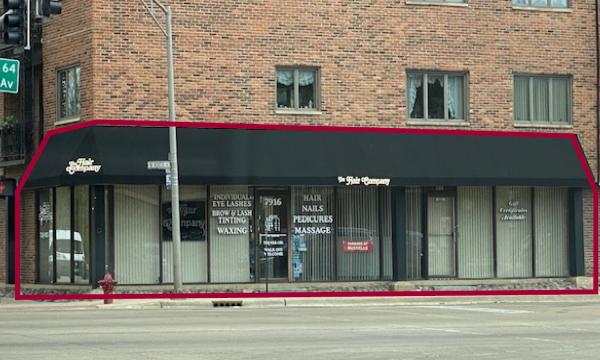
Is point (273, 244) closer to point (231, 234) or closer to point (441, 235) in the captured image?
point (231, 234)

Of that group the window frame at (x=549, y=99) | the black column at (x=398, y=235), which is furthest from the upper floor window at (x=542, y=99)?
the black column at (x=398, y=235)

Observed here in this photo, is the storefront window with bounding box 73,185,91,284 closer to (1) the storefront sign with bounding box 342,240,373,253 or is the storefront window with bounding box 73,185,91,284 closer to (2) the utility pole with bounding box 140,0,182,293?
(2) the utility pole with bounding box 140,0,182,293

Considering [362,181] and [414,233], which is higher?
[362,181]

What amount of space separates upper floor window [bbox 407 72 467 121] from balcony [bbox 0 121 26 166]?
11.2 m

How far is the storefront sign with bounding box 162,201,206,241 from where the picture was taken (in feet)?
93.2

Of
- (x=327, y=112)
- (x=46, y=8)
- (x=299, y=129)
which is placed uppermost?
(x=46, y=8)

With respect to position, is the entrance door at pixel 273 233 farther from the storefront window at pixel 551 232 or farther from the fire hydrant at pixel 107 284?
the storefront window at pixel 551 232

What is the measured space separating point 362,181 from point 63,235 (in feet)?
27.1

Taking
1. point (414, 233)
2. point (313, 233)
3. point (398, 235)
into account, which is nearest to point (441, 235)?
point (414, 233)

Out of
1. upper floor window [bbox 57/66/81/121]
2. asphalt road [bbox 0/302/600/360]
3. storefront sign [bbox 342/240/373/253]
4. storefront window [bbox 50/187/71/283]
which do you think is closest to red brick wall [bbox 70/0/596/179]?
upper floor window [bbox 57/66/81/121]

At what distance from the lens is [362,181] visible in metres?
28.8

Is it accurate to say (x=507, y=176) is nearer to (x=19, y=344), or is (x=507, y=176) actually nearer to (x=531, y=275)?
(x=531, y=275)

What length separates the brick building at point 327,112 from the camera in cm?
2817

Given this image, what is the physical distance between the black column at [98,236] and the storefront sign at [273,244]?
429 centimetres
